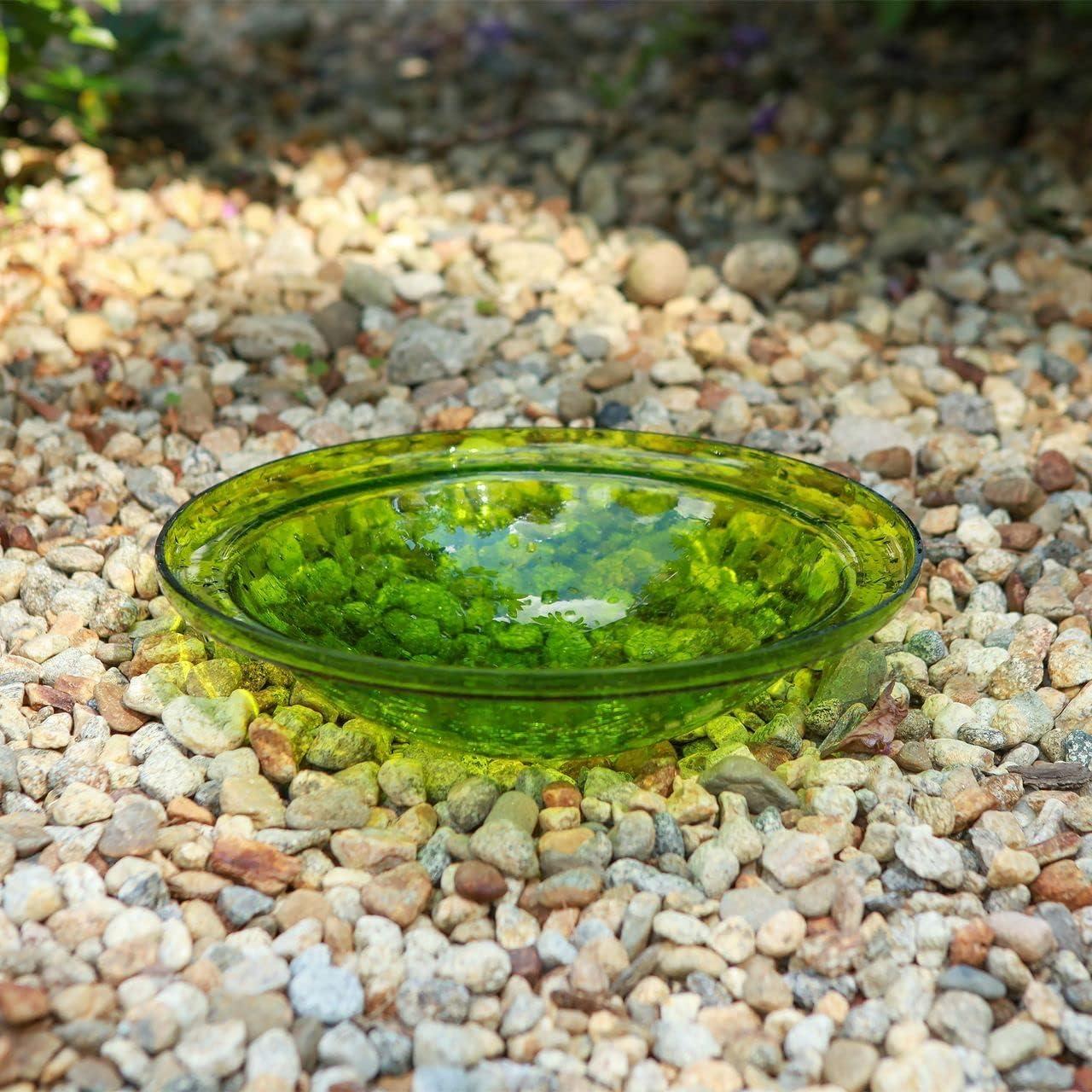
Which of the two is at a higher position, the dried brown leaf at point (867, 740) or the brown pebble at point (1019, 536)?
the dried brown leaf at point (867, 740)

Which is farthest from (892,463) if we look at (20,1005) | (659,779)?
(20,1005)

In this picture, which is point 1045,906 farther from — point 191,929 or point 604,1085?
point 191,929

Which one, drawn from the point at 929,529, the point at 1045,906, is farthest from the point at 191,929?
the point at 929,529

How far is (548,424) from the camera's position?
247cm

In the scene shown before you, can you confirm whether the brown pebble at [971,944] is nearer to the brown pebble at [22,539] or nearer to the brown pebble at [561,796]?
the brown pebble at [561,796]

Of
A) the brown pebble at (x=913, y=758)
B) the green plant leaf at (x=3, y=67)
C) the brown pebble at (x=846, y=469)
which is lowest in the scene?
the brown pebble at (x=846, y=469)

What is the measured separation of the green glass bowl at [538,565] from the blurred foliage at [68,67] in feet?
4.65

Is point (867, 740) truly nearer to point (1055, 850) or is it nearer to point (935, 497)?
point (1055, 850)

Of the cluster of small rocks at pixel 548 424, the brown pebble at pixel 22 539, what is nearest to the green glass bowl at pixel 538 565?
the cluster of small rocks at pixel 548 424

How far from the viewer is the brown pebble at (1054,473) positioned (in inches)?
90.1

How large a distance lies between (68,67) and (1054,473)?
216 centimetres

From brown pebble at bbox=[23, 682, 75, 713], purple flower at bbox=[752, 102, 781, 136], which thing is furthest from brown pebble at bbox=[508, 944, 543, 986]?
purple flower at bbox=[752, 102, 781, 136]

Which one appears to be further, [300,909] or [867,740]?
[867,740]

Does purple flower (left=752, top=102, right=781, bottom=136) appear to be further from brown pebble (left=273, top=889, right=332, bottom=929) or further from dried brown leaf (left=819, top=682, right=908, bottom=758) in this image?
brown pebble (left=273, top=889, right=332, bottom=929)
